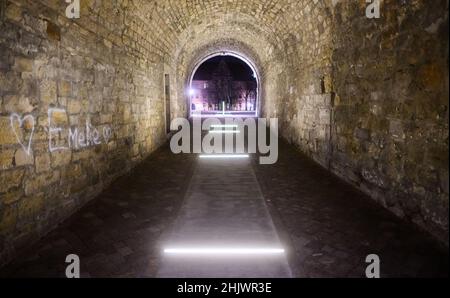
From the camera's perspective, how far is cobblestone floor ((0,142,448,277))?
284 centimetres

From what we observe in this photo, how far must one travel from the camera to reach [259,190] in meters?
5.34

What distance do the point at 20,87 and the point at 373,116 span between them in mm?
4468

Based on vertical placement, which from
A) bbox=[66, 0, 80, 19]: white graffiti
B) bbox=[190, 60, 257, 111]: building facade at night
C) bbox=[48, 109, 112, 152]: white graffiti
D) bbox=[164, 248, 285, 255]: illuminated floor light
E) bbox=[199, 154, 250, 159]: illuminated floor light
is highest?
bbox=[190, 60, 257, 111]: building facade at night

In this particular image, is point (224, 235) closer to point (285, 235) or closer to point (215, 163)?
point (285, 235)

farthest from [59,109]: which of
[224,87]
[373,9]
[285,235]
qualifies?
[224,87]

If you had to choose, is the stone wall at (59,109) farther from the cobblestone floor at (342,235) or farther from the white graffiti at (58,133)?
the cobblestone floor at (342,235)

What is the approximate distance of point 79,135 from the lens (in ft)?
14.7

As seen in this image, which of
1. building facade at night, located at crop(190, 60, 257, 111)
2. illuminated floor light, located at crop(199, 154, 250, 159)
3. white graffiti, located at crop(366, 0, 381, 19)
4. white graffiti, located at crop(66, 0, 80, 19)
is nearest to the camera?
white graffiti, located at crop(66, 0, 80, 19)

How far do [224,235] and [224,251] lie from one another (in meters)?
0.40

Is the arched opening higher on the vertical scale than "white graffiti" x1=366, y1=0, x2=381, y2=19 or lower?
higher

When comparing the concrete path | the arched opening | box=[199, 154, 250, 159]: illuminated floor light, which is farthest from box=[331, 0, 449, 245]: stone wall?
the arched opening

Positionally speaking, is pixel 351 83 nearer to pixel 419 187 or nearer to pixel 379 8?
pixel 379 8

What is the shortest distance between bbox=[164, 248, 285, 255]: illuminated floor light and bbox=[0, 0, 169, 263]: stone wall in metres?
1.56

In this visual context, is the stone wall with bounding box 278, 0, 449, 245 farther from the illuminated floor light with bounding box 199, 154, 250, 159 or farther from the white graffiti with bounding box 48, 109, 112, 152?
the white graffiti with bounding box 48, 109, 112, 152
